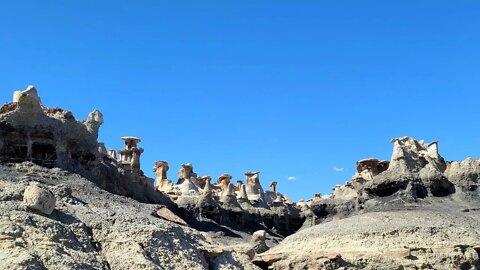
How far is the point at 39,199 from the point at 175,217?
1130 cm

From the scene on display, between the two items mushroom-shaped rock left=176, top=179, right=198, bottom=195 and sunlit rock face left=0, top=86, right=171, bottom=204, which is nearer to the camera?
sunlit rock face left=0, top=86, right=171, bottom=204

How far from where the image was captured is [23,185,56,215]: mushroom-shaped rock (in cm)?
1969

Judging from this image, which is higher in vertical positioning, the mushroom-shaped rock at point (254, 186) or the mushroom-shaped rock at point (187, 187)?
the mushroom-shaped rock at point (254, 186)

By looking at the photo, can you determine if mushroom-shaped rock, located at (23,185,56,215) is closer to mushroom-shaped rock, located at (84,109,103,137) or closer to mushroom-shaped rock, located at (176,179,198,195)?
mushroom-shaped rock, located at (84,109,103,137)

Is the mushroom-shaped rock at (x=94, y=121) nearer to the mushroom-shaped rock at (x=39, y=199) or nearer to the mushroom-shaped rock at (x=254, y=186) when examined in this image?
the mushroom-shaped rock at (x=39, y=199)

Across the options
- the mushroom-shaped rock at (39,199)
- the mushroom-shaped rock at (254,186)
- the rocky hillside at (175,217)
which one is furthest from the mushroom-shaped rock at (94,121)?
the mushroom-shaped rock at (254,186)

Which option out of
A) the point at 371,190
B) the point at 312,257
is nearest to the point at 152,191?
the point at 371,190

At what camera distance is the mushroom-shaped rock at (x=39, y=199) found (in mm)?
19688

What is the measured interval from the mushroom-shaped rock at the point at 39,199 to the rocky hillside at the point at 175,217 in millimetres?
29

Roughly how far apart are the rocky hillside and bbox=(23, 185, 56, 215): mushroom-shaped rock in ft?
0.10

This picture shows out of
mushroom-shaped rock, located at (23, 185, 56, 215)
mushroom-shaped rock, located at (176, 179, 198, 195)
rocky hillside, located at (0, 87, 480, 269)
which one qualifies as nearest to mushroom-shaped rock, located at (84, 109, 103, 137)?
rocky hillside, located at (0, 87, 480, 269)

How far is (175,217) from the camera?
30516 mm

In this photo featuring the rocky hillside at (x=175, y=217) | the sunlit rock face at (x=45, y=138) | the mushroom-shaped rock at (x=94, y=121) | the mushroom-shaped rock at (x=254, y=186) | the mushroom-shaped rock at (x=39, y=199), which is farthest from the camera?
the mushroom-shaped rock at (x=254, y=186)

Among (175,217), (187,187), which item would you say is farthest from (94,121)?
(187,187)
